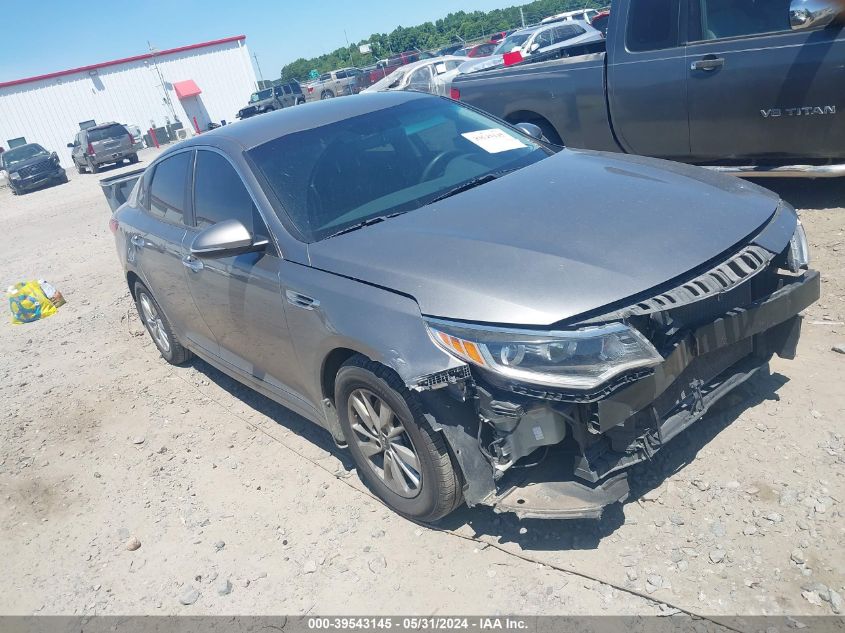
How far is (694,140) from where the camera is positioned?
19.0ft

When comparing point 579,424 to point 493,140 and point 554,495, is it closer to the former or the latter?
point 554,495

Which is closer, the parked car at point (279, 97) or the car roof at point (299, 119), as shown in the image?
the car roof at point (299, 119)

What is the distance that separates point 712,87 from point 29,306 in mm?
7543

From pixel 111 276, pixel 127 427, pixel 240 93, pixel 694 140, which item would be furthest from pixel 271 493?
pixel 240 93

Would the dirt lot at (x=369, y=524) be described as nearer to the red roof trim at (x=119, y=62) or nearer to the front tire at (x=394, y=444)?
the front tire at (x=394, y=444)

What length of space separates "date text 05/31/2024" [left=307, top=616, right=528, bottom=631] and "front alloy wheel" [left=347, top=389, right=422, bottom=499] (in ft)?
1.75

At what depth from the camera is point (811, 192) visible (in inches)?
233

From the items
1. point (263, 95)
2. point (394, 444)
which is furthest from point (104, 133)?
point (394, 444)

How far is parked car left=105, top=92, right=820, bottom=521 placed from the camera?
2.48 m

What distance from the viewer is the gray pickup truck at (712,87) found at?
4.96 meters

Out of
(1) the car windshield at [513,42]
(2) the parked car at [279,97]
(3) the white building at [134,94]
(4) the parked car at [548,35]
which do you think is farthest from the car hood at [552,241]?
(3) the white building at [134,94]

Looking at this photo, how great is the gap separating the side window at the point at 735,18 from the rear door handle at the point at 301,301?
4.28 m

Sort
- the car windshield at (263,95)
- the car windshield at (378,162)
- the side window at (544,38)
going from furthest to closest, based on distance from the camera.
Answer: the car windshield at (263,95) → the side window at (544,38) → the car windshield at (378,162)

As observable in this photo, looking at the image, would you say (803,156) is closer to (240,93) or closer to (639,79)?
(639,79)
